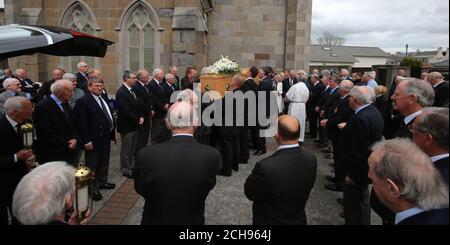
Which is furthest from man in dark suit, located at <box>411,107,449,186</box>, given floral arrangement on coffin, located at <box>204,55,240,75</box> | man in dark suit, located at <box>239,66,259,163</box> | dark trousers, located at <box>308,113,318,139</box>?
dark trousers, located at <box>308,113,318,139</box>

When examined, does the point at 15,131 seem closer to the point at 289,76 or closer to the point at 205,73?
the point at 205,73

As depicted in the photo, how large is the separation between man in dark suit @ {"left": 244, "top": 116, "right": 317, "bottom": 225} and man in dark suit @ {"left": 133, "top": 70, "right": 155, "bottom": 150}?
4.84 metres

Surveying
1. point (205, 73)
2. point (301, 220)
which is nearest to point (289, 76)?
point (205, 73)

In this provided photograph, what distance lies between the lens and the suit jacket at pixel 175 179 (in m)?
2.96

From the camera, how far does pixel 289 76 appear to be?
12906mm

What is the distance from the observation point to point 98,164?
6.08 metres

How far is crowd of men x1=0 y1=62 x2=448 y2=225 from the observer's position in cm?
202

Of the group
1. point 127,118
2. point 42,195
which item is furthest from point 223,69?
point 42,195

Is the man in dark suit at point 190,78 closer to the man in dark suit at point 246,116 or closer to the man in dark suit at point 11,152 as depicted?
the man in dark suit at point 246,116

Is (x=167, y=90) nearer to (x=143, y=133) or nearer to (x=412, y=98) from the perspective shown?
(x=143, y=133)

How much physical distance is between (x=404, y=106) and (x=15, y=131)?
14.1ft

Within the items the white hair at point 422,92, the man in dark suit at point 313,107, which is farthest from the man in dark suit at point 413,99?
the man in dark suit at point 313,107

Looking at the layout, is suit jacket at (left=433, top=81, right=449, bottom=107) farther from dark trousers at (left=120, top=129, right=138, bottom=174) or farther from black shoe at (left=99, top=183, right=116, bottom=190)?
black shoe at (left=99, top=183, right=116, bottom=190)

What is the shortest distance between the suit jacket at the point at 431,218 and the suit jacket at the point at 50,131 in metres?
4.57
